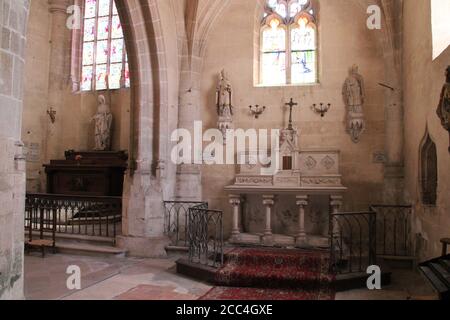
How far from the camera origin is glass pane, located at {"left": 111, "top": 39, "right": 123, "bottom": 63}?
11094 mm

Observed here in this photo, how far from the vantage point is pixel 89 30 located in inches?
454

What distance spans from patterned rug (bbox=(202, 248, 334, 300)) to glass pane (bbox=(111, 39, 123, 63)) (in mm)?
7279

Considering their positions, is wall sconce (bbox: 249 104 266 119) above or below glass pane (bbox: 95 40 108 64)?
below

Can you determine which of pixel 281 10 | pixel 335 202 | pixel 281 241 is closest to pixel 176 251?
pixel 281 241

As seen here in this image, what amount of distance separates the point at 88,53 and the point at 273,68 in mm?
6038

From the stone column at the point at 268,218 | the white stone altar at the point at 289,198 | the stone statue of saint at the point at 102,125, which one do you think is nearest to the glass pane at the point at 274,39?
the white stone altar at the point at 289,198

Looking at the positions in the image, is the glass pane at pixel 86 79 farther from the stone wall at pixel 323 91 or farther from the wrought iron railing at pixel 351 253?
the wrought iron railing at pixel 351 253

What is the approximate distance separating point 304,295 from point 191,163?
4.05m

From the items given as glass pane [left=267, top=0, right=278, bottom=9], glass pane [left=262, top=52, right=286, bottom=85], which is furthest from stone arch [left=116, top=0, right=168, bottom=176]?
glass pane [left=267, top=0, right=278, bottom=9]

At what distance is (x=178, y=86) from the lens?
27.2ft

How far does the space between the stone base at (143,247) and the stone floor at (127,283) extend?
0.34 metres

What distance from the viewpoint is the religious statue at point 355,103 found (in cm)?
759

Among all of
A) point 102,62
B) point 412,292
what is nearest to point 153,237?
point 412,292

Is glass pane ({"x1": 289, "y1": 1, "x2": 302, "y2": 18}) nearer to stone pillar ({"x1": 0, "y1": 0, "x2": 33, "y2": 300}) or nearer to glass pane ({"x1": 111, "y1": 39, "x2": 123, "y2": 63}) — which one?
glass pane ({"x1": 111, "y1": 39, "x2": 123, "y2": 63})
